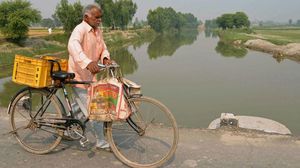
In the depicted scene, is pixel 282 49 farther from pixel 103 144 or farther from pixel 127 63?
pixel 103 144

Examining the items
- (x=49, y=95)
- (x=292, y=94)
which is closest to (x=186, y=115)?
(x=49, y=95)

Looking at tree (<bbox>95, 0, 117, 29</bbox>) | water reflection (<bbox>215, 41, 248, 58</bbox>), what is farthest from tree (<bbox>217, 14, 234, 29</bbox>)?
water reflection (<bbox>215, 41, 248, 58</bbox>)

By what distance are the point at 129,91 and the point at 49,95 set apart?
1118 mm

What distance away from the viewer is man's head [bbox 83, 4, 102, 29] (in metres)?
3.76

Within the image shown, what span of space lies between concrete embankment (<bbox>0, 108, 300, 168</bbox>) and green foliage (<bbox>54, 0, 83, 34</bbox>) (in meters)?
38.1

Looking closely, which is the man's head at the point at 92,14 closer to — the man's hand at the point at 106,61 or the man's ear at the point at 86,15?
the man's ear at the point at 86,15

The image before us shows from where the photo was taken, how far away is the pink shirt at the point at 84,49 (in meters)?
3.60

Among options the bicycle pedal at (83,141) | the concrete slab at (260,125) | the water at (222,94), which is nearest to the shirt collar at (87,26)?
the bicycle pedal at (83,141)

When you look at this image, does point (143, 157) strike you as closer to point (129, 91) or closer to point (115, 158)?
point (115, 158)

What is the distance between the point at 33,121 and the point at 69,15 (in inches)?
1561

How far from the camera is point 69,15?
41500 mm

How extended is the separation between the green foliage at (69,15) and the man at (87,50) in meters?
38.2

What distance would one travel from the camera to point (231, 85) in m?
15.5

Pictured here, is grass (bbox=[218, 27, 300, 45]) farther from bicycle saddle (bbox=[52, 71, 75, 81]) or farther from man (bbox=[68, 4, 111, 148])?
bicycle saddle (bbox=[52, 71, 75, 81])
